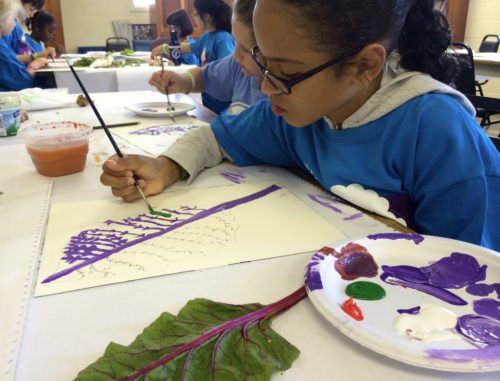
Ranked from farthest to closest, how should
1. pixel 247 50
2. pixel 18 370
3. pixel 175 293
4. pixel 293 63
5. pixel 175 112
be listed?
pixel 175 112 < pixel 247 50 < pixel 293 63 < pixel 175 293 < pixel 18 370

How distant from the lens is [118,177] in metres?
0.73

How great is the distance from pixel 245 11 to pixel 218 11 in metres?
1.28

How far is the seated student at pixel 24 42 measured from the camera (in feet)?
9.57

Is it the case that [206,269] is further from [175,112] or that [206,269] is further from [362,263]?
[175,112]

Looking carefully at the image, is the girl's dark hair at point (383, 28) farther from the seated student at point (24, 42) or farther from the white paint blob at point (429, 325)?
the seated student at point (24, 42)

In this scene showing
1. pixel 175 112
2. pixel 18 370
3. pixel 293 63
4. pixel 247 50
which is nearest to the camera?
pixel 18 370

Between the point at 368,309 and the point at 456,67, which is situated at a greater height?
the point at 456,67

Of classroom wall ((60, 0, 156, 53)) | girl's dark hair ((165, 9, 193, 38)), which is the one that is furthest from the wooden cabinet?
girl's dark hair ((165, 9, 193, 38))

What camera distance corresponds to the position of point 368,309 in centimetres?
43

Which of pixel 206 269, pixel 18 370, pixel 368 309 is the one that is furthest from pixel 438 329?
pixel 18 370

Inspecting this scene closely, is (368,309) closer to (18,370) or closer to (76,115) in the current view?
(18,370)

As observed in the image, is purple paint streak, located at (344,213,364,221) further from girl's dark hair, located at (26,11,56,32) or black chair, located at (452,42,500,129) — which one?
girl's dark hair, located at (26,11,56,32)

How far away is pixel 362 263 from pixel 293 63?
339 mm

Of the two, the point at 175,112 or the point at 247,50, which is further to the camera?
the point at 175,112
